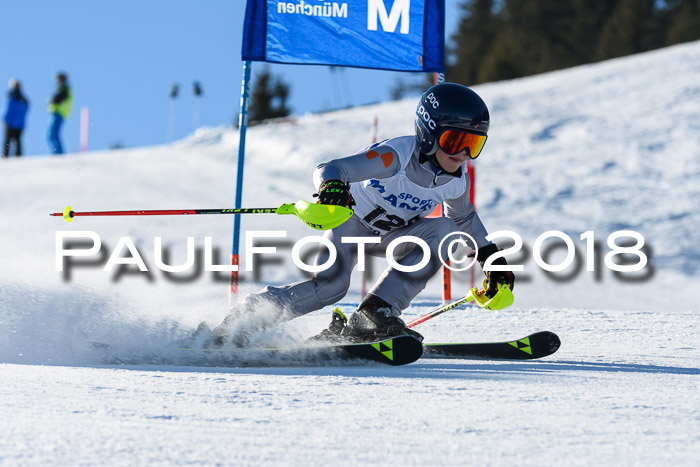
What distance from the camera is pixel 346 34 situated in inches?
224

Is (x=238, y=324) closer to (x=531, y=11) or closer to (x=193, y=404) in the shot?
(x=193, y=404)

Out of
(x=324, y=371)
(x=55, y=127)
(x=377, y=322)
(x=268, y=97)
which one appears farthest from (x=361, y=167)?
(x=268, y=97)

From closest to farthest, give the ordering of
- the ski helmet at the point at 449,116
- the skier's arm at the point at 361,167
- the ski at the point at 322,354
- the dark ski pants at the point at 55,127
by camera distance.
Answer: the ski at the point at 322,354 < the skier's arm at the point at 361,167 < the ski helmet at the point at 449,116 < the dark ski pants at the point at 55,127

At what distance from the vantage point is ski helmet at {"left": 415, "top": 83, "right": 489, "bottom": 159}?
3.73m

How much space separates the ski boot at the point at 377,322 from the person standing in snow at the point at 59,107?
11.2 metres

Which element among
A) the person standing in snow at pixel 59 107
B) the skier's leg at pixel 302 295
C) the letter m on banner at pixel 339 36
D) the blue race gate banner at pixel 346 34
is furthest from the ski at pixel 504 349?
the person standing in snow at pixel 59 107

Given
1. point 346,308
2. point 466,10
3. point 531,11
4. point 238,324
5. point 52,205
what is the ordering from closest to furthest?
point 238,324, point 346,308, point 52,205, point 531,11, point 466,10

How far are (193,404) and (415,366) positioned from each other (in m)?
1.31

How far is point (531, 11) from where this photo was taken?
4478 centimetres

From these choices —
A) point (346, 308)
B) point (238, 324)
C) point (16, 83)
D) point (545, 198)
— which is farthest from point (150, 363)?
point (16, 83)

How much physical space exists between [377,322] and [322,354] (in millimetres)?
428

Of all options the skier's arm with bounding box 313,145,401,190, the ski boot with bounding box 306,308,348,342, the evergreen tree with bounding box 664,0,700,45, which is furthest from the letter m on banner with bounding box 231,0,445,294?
the evergreen tree with bounding box 664,0,700,45

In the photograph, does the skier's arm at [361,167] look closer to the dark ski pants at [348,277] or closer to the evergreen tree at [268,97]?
the dark ski pants at [348,277]

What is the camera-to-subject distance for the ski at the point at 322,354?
3.39 m
